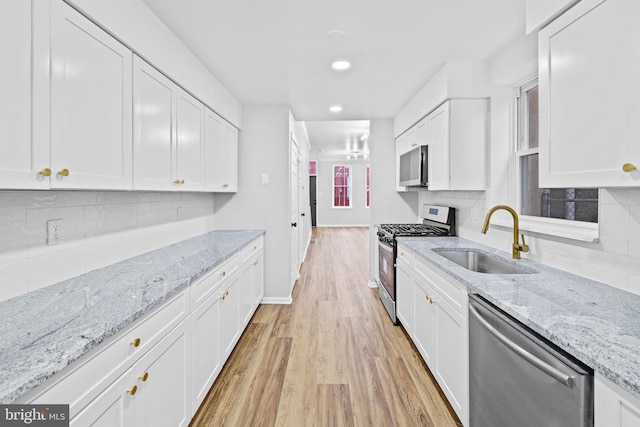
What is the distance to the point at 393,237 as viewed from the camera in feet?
9.63

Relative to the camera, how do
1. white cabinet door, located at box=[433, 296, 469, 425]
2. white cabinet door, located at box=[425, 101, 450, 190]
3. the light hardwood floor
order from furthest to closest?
1. white cabinet door, located at box=[425, 101, 450, 190]
2. the light hardwood floor
3. white cabinet door, located at box=[433, 296, 469, 425]

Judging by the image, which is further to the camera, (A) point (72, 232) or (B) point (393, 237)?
(B) point (393, 237)

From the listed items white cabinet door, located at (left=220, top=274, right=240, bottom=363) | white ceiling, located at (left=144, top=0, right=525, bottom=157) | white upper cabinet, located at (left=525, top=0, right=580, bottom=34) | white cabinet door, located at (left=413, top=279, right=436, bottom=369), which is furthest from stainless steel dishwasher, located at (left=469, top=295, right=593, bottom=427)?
white ceiling, located at (left=144, top=0, right=525, bottom=157)

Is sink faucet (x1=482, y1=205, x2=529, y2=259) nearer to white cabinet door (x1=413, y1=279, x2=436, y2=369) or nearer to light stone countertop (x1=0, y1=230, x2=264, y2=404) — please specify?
white cabinet door (x1=413, y1=279, x2=436, y2=369)

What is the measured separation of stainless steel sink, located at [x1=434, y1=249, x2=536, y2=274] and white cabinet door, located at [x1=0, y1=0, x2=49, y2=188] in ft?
7.75

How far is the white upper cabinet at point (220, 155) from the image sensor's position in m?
2.71

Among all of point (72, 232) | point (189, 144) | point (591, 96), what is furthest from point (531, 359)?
point (189, 144)

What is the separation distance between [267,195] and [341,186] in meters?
7.81

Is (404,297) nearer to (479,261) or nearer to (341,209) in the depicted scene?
(479,261)

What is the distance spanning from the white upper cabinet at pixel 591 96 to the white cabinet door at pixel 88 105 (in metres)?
2.07

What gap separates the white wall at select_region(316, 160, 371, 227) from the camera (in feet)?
36.4

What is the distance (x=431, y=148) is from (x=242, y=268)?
6.84 ft

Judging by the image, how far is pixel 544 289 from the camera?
139cm

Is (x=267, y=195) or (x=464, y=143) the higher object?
(x=464, y=143)
